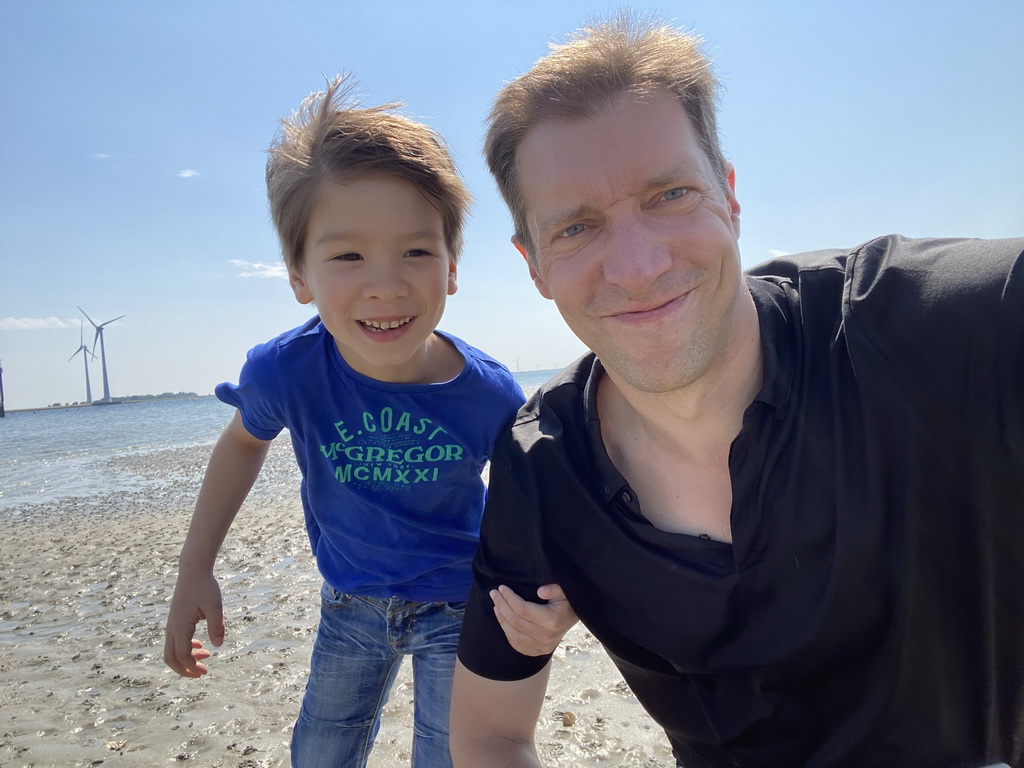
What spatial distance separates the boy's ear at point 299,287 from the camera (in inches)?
109

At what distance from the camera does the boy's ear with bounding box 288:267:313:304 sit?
2762 millimetres

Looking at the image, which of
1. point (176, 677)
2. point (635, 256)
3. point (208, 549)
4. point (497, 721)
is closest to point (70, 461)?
point (176, 677)

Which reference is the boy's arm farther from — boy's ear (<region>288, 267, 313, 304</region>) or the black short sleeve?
the black short sleeve

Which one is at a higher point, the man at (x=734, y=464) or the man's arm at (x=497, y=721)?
the man at (x=734, y=464)

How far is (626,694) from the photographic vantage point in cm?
354

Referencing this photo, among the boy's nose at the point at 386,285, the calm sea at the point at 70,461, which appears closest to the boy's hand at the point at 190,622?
the boy's nose at the point at 386,285

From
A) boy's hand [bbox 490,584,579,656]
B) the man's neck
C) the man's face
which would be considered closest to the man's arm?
boy's hand [bbox 490,584,579,656]

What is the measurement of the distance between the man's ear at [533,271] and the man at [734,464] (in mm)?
28

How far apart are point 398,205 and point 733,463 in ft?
5.24

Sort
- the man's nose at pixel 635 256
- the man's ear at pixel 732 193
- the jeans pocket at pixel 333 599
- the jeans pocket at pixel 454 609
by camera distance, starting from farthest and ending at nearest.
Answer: the jeans pocket at pixel 333 599 < the jeans pocket at pixel 454 609 < the man's ear at pixel 732 193 < the man's nose at pixel 635 256

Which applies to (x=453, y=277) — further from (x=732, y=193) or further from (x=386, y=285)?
(x=732, y=193)

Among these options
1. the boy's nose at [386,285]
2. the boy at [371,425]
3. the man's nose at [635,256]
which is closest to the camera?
the man's nose at [635,256]

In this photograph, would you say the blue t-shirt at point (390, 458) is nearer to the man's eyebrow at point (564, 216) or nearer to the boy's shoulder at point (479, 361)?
the boy's shoulder at point (479, 361)

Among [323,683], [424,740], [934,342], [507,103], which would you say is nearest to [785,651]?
[934,342]
